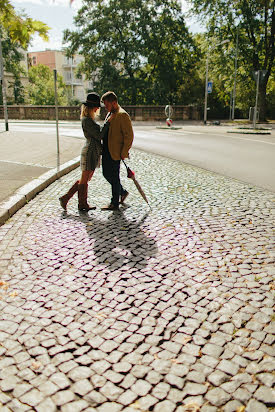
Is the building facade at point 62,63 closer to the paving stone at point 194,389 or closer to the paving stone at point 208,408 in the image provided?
the paving stone at point 194,389

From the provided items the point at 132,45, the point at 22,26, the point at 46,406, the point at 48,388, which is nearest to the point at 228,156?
the point at 22,26

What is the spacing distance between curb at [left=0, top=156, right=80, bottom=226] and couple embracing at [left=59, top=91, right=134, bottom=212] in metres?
0.76

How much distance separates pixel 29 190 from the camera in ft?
21.7

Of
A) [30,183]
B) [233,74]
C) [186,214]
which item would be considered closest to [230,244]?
[186,214]

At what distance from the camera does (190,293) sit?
10.8ft

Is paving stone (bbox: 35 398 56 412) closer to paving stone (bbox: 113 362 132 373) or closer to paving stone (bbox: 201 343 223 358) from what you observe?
paving stone (bbox: 113 362 132 373)

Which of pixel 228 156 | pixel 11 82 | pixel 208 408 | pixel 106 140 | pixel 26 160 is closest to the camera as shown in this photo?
pixel 208 408

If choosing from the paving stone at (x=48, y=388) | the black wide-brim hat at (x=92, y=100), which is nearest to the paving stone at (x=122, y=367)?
the paving stone at (x=48, y=388)

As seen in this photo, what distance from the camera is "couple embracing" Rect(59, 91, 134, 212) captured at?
546cm

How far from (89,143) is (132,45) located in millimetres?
35668

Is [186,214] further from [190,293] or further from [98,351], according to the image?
[98,351]

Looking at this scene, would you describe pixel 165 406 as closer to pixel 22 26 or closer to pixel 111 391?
pixel 111 391

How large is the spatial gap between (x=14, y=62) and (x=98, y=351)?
52.0 m

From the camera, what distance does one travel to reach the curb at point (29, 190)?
18.0ft
